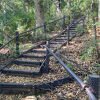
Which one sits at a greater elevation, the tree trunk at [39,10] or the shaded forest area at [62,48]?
the tree trunk at [39,10]

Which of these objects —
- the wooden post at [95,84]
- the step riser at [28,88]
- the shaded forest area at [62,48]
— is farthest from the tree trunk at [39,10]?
the wooden post at [95,84]

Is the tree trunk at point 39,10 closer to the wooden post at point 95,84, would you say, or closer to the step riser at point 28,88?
the step riser at point 28,88

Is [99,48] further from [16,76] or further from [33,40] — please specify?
[33,40]

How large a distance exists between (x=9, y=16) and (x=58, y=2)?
39.4 feet

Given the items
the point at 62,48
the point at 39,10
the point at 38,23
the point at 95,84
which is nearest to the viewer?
the point at 95,84

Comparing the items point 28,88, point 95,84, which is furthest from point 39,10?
point 95,84

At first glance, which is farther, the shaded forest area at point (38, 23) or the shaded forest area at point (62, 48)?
the shaded forest area at point (38, 23)

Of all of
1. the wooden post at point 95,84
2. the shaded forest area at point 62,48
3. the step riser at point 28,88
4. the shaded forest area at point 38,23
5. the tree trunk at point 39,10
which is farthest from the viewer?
the tree trunk at point 39,10

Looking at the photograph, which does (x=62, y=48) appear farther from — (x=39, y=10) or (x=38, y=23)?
(x=39, y=10)

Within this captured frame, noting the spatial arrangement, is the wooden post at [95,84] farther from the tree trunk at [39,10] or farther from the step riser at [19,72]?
the tree trunk at [39,10]

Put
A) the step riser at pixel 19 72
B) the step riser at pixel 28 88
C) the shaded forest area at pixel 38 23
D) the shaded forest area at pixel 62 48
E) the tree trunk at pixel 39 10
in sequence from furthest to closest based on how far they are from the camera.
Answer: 1. the tree trunk at pixel 39 10
2. the shaded forest area at pixel 38 23
3. the step riser at pixel 19 72
4. the step riser at pixel 28 88
5. the shaded forest area at pixel 62 48

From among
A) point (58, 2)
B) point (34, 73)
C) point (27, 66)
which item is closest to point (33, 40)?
point (27, 66)

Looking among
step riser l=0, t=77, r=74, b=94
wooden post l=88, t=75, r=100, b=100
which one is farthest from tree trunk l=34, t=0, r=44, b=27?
wooden post l=88, t=75, r=100, b=100

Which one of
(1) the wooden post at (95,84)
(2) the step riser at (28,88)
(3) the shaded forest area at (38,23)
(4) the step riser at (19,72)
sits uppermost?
(3) the shaded forest area at (38,23)
